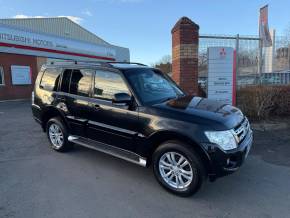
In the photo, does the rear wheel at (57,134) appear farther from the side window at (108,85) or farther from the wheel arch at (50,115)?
the side window at (108,85)

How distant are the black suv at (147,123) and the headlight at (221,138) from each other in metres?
0.01

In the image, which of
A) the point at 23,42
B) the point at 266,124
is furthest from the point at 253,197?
the point at 23,42

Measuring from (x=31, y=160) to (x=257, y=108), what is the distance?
6.22 meters

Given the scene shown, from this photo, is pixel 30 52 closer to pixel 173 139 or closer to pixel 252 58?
pixel 252 58

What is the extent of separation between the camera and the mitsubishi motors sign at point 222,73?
7.22 metres

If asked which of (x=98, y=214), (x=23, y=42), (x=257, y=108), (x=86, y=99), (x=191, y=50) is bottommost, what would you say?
(x=98, y=214)

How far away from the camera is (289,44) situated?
30.2 feet

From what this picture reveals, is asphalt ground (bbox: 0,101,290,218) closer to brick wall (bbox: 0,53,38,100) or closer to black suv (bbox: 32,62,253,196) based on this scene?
black suv (bbox: 32,62,253,196)

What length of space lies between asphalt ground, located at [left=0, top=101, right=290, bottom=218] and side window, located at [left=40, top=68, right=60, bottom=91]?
1.46 m

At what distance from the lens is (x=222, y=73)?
7309 mm

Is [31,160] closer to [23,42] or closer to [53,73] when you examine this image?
[53,73]

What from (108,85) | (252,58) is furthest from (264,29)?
(108,85)

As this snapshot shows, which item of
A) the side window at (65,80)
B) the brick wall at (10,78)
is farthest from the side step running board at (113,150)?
the brick wall at (10,78)

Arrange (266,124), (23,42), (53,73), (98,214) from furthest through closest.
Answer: (23,42), (266,124), (53,73), (98,214)
